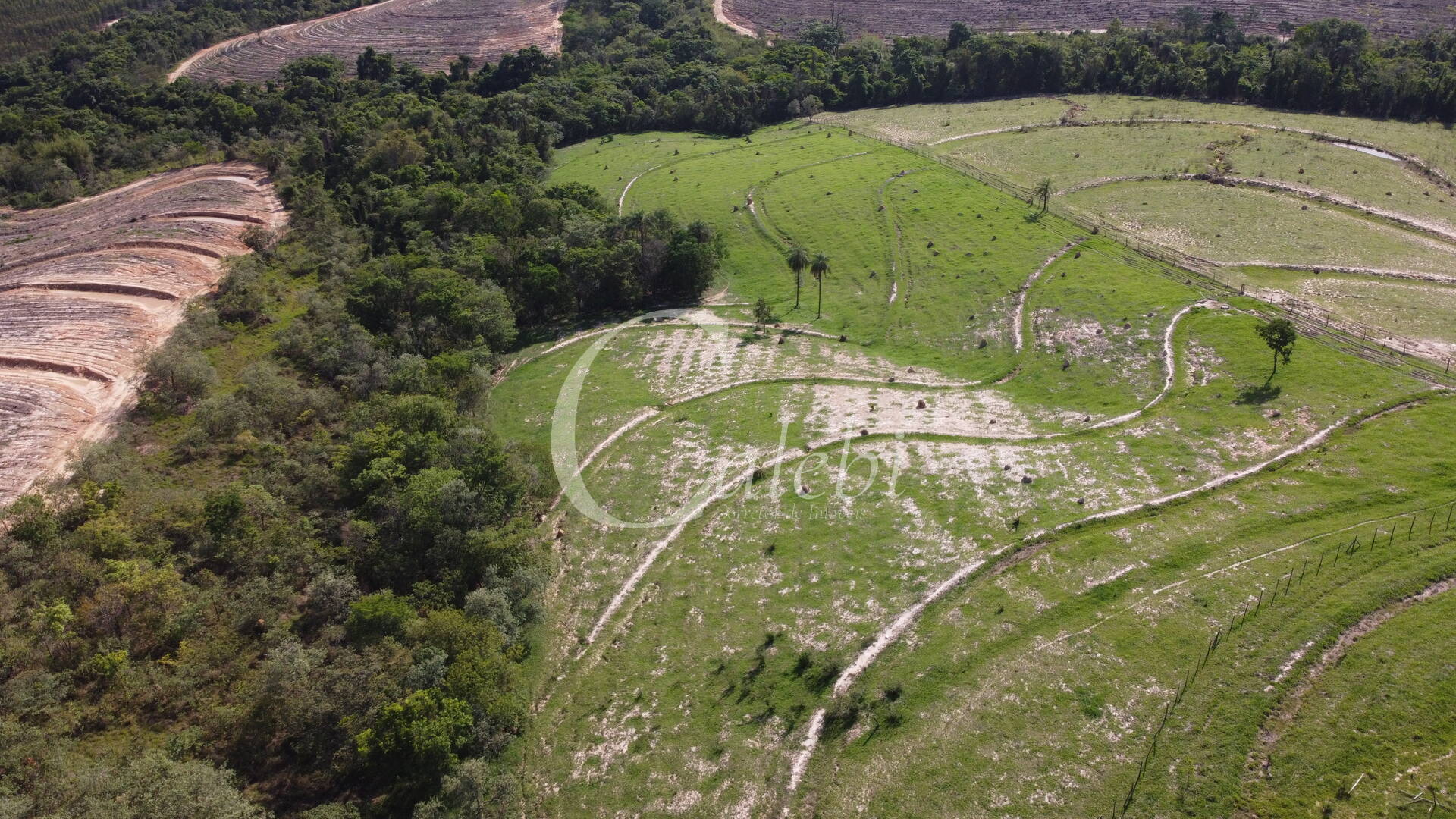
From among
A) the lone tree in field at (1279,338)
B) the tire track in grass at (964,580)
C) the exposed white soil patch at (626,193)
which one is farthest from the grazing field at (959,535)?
the exposed white soil patch at (626,193)

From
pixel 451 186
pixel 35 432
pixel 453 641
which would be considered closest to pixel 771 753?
pixel 453 641

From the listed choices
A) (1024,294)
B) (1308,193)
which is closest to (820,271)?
(1024,294)

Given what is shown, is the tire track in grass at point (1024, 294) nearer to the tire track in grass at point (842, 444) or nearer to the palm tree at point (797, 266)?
the tire track in grass at point (842, 444)

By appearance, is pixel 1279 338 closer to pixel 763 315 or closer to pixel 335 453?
pixel 763 315

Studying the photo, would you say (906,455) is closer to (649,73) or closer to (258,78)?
(649,73)

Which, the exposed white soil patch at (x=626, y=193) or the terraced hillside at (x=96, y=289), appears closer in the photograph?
the terraced hillside at (x=96, y=289)
